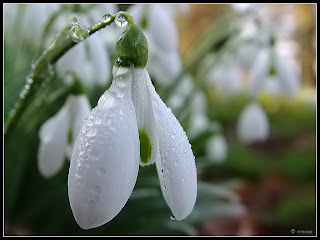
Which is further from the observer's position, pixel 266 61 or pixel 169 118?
pixel 266 61

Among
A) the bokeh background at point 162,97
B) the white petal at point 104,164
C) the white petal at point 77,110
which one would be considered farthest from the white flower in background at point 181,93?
the white petal at point 104,164

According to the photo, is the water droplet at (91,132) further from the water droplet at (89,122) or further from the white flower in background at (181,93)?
the white flower in background at (181,93)

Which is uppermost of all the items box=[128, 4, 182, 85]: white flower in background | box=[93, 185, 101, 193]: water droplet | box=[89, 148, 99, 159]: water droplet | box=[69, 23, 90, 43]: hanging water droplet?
box=[128, 4, 182, 85]: white flower in background

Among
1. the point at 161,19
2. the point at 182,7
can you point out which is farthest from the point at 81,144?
the point at 182,7

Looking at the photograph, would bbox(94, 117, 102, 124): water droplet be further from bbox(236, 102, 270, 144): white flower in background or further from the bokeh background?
bbox(236, 102, 270, 144): white flower in background

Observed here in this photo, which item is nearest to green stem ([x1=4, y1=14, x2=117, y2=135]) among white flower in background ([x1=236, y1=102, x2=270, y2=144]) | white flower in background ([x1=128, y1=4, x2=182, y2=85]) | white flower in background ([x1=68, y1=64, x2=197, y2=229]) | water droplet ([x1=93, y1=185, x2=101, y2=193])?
white flower in background ([x1=68, y1=64, x2=197, y2=229])

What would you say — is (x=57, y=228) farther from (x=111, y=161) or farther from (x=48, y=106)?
(x=111, y=161)

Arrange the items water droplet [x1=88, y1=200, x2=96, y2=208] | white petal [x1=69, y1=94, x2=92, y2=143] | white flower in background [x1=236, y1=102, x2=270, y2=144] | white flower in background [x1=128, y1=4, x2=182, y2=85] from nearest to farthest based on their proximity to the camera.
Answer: water droplet [x1=88, y1=200, x2=96, y2=208], white petal [x1=69, y1=94, x2=92, y2=143], white flower in background [x1=128, y1=4, x2=182, y2=85], white flower in background [x1=236, y1=102, x2=270, y2=144]

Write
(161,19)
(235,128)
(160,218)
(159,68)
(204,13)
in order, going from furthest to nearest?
1. (204,13)
2. (235,128)
3. (159,68)
4. (160,218)
5. (161,19)
